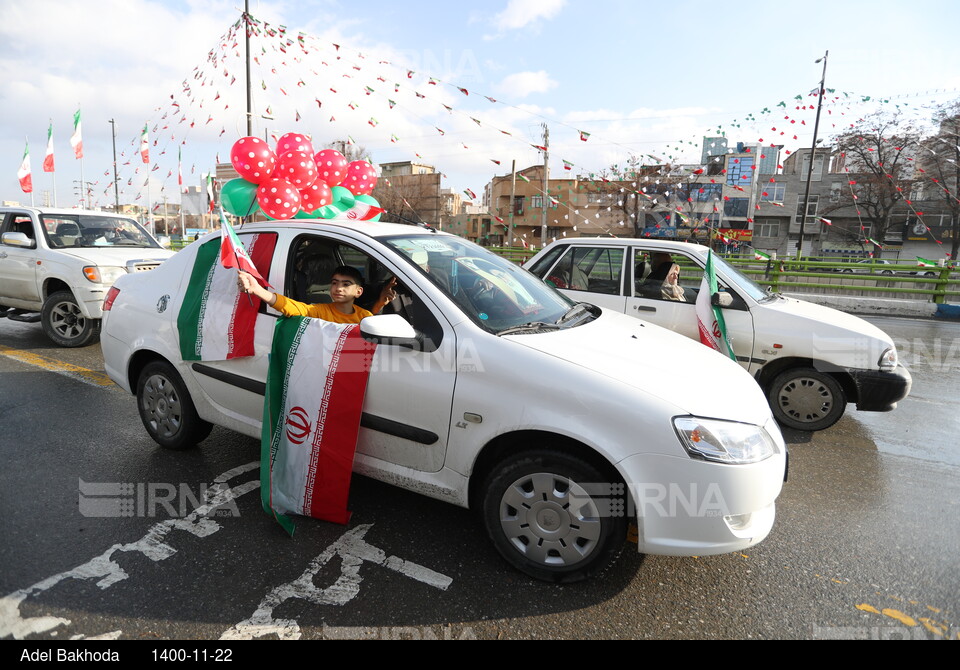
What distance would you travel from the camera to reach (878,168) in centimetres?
3306

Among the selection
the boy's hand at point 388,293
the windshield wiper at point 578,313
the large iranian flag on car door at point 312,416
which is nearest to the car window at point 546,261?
the windshield wiper at point 578,313

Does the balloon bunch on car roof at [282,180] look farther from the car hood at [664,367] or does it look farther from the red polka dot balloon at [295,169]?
the car hood at [664,367]

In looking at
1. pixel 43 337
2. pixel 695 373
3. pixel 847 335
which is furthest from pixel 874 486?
pixel 43 337

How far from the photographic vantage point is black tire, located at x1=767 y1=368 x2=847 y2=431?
4613 millimetres

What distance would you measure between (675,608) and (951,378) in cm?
665

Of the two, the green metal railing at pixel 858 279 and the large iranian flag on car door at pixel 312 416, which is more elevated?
the green metal railing at pixel 858 279

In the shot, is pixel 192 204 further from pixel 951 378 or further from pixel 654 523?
pixel 951 378

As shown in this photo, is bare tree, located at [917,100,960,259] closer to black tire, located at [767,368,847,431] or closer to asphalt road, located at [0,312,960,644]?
black tire, located at [767,368,847,431]

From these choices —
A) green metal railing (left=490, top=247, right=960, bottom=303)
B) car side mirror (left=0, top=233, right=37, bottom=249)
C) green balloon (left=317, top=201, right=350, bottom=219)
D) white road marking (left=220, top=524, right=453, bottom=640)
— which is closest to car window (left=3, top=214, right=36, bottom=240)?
car side mirror (left=0, top=233, right=37, bottom=249)

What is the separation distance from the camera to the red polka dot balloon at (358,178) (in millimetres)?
4992

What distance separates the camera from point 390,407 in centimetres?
280

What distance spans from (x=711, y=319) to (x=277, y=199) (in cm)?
377

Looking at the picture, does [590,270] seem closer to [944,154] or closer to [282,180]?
[282,180]

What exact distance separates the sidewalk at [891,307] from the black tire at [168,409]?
12.5 meters
